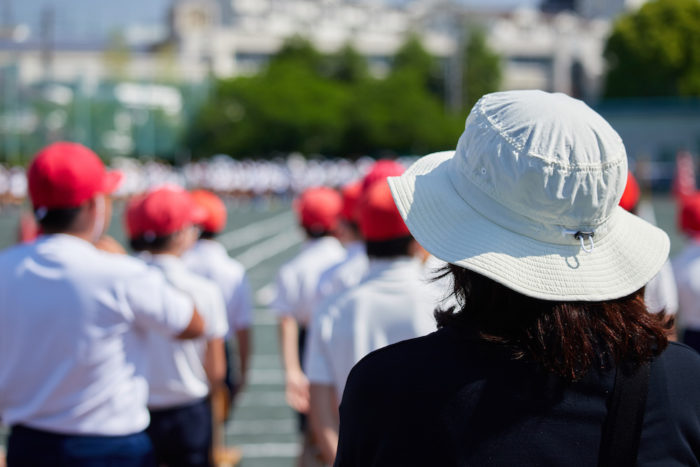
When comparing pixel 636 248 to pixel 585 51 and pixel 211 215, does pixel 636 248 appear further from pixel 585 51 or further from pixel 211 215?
pixel 585 51

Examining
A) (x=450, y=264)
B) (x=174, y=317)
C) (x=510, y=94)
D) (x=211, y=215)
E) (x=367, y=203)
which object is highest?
(x=510, y=94)

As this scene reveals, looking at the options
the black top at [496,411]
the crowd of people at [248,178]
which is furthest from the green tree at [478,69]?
the black top at [496,411]

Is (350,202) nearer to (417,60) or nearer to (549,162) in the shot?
(549,162)

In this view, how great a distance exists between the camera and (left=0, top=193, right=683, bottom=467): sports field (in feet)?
21.0

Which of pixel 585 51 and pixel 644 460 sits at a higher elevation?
pixel 644 460

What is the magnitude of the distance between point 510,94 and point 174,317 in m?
1.54

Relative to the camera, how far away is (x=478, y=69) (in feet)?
290

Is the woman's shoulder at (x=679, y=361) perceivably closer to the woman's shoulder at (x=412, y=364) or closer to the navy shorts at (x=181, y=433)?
the woman's shoulder at (x=412, y=364)

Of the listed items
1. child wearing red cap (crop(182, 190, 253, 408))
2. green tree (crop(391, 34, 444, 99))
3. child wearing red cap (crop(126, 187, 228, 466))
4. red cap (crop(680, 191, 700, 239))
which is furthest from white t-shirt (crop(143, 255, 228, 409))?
green tree (crop(391, 34, 444, 99))

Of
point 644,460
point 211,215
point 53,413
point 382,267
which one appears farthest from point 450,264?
point 211,215

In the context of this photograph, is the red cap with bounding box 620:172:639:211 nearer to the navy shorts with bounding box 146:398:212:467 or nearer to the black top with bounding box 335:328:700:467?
the navy shorts with bounding box 146:398:212:467

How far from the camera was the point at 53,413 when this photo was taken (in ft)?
9.16

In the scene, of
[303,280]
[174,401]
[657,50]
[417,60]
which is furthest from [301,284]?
[417,60]

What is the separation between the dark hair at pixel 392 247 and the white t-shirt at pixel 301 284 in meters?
1.91
